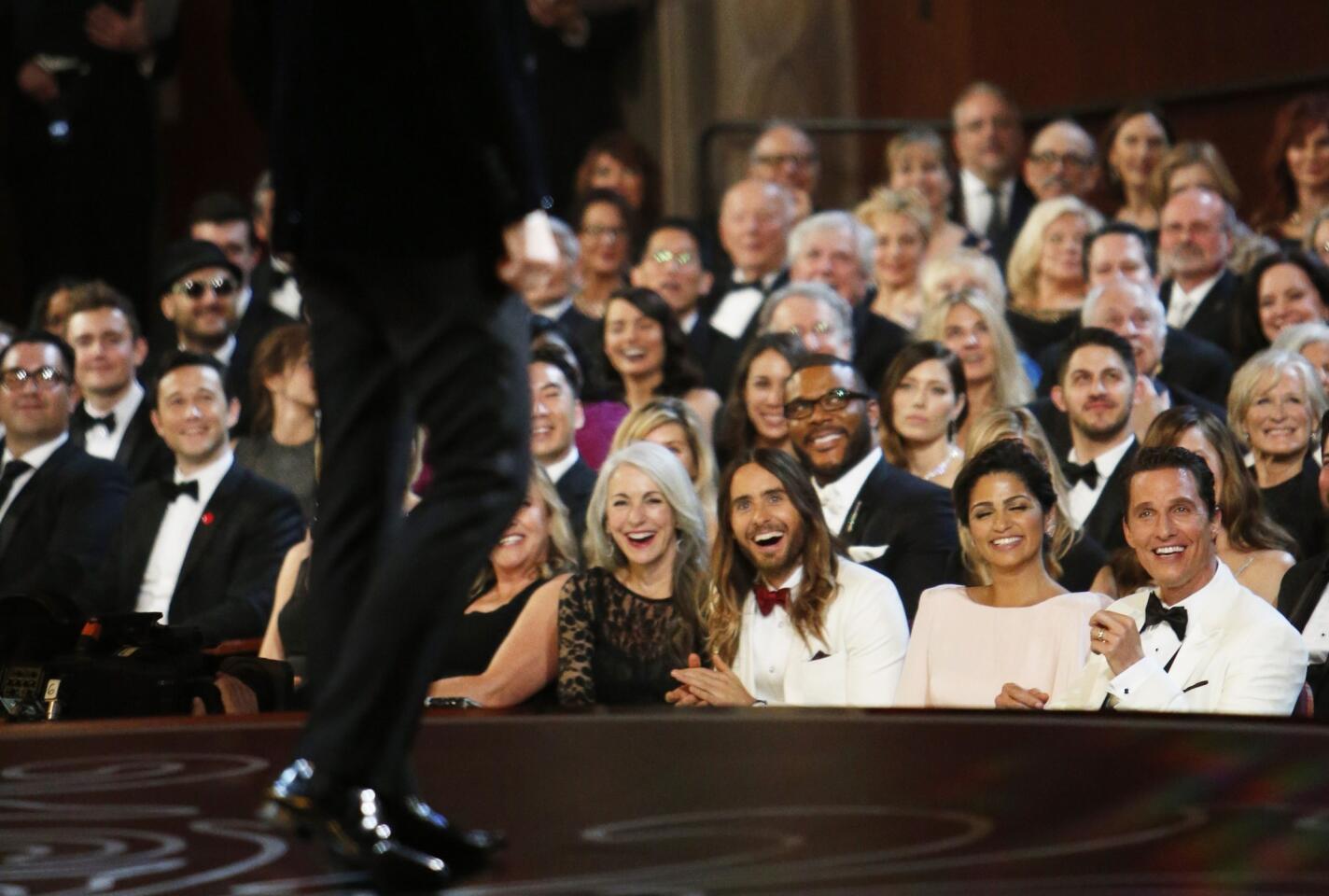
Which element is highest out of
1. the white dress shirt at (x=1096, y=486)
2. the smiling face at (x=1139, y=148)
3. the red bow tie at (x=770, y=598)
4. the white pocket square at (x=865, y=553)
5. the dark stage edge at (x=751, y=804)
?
the smiling face at (x=1139, y=148)

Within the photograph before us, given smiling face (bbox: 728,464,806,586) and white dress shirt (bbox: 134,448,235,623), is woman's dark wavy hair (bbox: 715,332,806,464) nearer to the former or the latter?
smiling face (bbox: 728,464,806,586)

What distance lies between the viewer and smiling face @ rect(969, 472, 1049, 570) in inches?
170

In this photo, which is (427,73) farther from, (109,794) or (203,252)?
(203,252)

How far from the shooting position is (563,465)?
5738 millimetres

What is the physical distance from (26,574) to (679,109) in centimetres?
426

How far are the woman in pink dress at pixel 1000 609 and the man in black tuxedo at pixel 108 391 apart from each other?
3.15 metres

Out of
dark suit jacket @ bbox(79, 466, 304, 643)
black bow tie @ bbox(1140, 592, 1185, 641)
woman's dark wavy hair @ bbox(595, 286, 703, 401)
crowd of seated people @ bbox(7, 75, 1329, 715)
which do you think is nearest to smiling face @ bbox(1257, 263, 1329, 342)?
crowd of seated people @ bbox(7, 75, 1329, 715)

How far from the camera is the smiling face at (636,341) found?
626 cm

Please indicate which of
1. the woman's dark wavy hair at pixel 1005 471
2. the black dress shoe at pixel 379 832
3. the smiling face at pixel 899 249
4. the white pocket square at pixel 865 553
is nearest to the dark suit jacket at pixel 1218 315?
the smiling face at pixel 899 249

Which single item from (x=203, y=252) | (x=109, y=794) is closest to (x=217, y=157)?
(x=203, y=252)

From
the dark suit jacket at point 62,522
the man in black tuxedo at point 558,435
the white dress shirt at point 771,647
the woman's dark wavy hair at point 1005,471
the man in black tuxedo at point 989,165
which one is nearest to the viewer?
the woman's dark wavy hair at point 1005,471

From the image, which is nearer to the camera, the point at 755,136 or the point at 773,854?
the point at 773,854

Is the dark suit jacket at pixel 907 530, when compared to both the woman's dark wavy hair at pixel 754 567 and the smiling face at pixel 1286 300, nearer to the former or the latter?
the woman's dark wavy hair at pixel 754 567

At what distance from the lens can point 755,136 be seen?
9.16 meters
